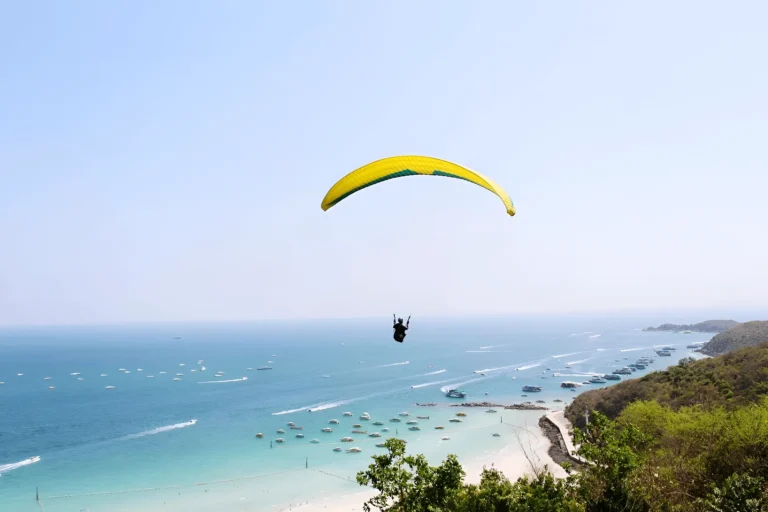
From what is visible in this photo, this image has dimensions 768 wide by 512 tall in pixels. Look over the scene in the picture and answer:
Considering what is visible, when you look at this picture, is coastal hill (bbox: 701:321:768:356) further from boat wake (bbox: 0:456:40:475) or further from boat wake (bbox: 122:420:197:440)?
boat wake (bbox: 0:456:40:475)

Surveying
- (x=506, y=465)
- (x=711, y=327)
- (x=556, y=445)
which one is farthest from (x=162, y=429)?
(x=711, y=327)

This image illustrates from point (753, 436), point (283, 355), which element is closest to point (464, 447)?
point (753, 436)

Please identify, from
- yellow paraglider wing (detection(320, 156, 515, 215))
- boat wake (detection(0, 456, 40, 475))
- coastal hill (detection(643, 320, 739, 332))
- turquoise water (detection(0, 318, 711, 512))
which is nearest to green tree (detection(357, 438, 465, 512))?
yellow paraglider wing (detection(320, 156, 515, 215))

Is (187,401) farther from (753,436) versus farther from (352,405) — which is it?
(753,436)

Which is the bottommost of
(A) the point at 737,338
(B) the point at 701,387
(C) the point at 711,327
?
(C) the point at 711,327

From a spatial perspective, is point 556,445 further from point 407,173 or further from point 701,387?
point 407,173
